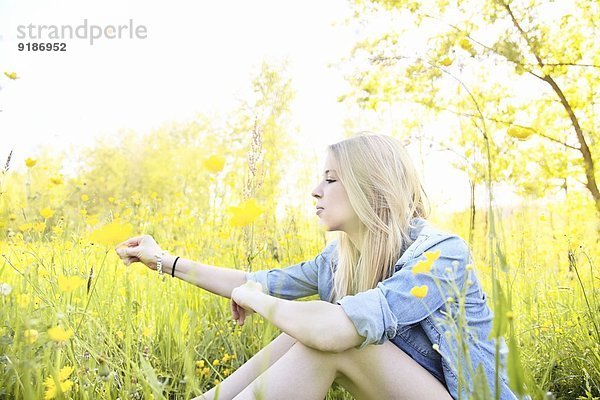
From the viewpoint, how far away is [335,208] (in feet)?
5.26

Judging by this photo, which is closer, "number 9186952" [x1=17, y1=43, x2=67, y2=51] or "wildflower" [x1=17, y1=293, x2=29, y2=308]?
"wildflower" [x1=17, y1=293, x2=29, y2=308]

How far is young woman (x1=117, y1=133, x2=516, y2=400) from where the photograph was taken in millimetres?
1228

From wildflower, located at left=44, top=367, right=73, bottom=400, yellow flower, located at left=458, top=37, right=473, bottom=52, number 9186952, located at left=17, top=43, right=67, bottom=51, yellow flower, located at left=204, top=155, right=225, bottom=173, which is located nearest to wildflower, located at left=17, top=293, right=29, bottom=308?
wildflower, located at left=44, top=367, right=73, bottom=400

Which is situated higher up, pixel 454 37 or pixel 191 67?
pixel 191 67

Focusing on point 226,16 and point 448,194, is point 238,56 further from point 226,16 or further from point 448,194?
point 448,194

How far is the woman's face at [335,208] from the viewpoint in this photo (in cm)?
160

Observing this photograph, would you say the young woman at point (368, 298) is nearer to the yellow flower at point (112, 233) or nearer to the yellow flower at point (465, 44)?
the yellow flower at point (112, 233)

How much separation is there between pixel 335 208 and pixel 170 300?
87 centimetres

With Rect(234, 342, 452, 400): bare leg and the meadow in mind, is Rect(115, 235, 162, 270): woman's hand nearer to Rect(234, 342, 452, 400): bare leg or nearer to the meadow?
the meadow

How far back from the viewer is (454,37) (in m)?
4.60

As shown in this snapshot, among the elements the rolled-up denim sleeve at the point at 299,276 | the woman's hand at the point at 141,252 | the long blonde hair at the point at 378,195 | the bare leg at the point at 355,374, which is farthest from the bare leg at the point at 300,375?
the woman's hand at the point at 141,252

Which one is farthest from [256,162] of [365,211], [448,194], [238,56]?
[238,56]

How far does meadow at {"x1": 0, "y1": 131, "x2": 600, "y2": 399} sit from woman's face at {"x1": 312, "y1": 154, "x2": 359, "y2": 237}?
24 centimetres

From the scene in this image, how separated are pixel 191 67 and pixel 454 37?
661cm
